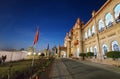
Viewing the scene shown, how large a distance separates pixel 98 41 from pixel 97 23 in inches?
195

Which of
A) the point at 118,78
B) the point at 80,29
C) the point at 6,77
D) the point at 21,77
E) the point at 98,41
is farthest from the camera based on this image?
the point at 80,29

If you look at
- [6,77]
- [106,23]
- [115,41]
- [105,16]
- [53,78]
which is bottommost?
[53,78]

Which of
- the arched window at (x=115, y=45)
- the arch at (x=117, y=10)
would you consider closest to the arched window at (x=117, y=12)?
the arch at (x=117, y=10)

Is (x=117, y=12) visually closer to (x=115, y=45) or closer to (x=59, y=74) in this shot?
(x=115, y=45)

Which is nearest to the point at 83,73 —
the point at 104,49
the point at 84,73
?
the point at 84,73

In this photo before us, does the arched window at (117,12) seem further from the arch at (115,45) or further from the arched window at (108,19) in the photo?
the arch at (115,45)

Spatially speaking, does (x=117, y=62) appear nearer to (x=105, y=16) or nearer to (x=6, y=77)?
(x=105, y=16)

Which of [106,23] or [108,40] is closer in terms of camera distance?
[108,40]

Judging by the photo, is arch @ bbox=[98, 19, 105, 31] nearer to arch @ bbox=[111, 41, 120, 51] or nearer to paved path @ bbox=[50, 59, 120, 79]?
arch @ bbox=[111, 41, 120, 51]

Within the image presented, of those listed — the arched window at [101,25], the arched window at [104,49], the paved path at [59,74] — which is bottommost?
the paved path at [59,74]

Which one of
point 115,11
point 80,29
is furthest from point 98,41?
point 80,29

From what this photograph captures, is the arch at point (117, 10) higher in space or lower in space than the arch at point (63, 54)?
higher

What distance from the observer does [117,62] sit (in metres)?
16.7

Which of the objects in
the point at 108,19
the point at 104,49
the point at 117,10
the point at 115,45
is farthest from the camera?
the point at 104,49
